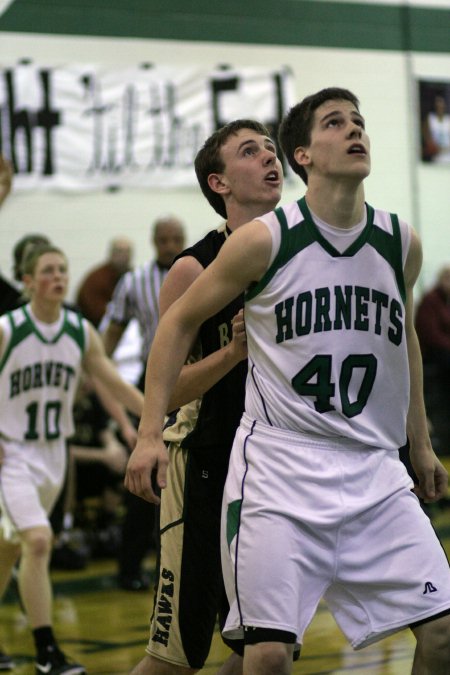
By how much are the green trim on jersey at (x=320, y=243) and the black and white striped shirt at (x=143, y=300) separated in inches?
176

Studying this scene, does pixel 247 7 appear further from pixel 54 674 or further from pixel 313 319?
pixel 313 319

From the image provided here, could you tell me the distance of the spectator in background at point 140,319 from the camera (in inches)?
306

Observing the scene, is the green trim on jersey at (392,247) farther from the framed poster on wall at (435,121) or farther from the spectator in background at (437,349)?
the framed poster on wall at (435,121)

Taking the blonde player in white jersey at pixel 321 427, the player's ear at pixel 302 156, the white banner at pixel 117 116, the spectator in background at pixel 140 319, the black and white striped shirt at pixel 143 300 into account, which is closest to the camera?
the blonde player in white jersey at pixel 321 427

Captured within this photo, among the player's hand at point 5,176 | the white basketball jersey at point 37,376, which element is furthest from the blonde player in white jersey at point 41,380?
the player's hand at point 5,176

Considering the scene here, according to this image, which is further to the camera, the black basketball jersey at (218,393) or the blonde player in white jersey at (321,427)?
the black basketball jersey at (218,393)

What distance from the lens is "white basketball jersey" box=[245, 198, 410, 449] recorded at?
3.37m

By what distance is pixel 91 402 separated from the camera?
9102 millimetres

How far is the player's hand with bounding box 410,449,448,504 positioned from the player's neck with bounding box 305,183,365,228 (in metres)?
0.71

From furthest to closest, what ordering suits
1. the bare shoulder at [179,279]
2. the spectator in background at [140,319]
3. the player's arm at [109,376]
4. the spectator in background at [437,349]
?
the spectator in background at [437,349], the spectator in background at [140,319], the player's arm at [109,376], the bare shoulder at [179,279]

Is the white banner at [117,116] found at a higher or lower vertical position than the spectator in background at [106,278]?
higher

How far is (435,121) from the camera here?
537 inches

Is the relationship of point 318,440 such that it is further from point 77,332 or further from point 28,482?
point 77,332

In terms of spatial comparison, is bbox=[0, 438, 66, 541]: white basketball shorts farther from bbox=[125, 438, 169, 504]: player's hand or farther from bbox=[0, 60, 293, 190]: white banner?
bbox=[0, 60, 293, 190]: white banner
